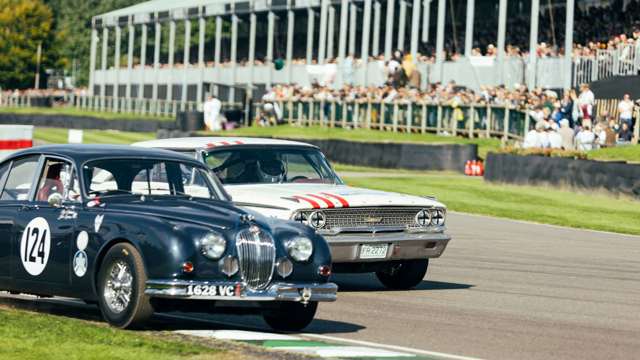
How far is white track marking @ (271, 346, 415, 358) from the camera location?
9305 mm

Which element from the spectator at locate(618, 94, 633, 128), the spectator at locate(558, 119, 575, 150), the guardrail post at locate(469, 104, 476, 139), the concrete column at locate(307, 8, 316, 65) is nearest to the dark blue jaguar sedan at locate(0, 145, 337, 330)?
the spectator at locate(558, 119, 575, 150)

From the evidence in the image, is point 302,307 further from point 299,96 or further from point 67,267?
point 299,96

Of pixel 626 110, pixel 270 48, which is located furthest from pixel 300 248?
pixel 270 48

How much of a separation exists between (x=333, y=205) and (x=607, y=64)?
1036 inches

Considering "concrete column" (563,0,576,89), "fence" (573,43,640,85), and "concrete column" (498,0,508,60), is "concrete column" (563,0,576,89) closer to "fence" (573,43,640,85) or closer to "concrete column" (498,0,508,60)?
"fence" (573,43,640,85)

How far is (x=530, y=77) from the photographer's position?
1663 inches

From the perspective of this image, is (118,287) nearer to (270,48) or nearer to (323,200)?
(323,200)

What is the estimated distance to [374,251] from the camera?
521 inches

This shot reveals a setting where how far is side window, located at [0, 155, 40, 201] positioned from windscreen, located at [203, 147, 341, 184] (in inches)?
108

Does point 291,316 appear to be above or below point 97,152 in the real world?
below

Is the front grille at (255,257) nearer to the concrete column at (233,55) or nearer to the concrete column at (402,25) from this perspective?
the concrete column at (402,25)

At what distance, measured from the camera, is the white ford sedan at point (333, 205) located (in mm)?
13109

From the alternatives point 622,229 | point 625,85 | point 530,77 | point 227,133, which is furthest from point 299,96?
point 622,229

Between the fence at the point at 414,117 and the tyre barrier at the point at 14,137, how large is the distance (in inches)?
581
